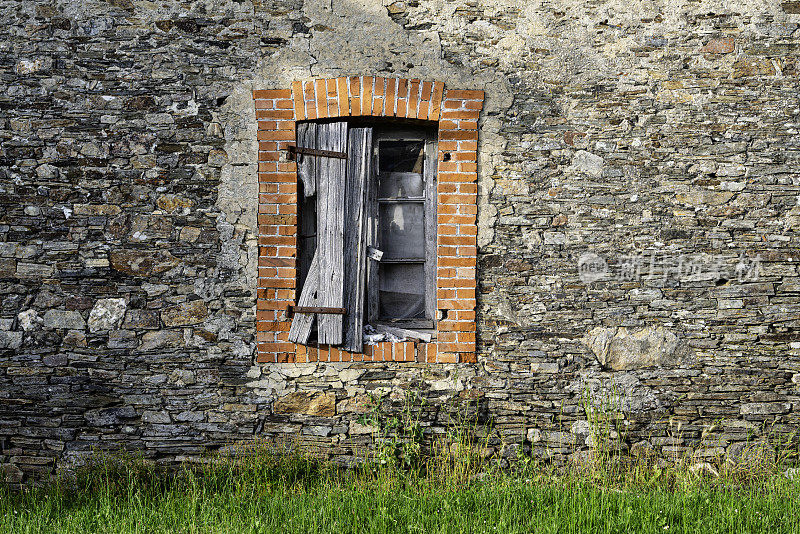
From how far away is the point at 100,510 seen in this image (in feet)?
11.4

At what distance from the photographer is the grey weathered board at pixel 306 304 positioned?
4109 millimetres

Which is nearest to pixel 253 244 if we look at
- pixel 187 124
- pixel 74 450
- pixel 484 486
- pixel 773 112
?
pixel 187 124

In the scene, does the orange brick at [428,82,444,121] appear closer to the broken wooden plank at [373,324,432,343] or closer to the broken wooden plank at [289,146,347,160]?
the broken wooden plank at [289,146,347,160]

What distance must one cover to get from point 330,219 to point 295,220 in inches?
9.5

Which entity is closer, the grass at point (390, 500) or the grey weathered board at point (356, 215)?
the grass at point (390, 500)

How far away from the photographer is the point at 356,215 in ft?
13.8

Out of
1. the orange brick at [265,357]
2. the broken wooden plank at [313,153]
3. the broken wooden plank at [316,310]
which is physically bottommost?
the orange brick at [265,357]

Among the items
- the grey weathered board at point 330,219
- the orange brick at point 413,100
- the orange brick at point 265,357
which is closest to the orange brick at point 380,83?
the orange brick at point 413,100

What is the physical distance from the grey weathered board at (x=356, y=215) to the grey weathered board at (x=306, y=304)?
8.3 inches

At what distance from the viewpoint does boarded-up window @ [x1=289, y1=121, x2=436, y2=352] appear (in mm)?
4145

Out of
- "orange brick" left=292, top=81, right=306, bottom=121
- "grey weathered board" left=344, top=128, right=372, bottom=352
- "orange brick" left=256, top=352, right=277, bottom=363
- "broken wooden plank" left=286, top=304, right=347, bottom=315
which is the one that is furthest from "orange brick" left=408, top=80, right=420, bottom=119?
"orange brick" left=256, top=352, right=277, bottom=363

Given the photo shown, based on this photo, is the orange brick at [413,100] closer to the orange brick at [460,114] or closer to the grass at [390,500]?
the orange brick at [460,114]

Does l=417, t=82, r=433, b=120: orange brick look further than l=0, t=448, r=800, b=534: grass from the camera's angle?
Yes

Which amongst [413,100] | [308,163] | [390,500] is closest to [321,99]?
[308,163]
